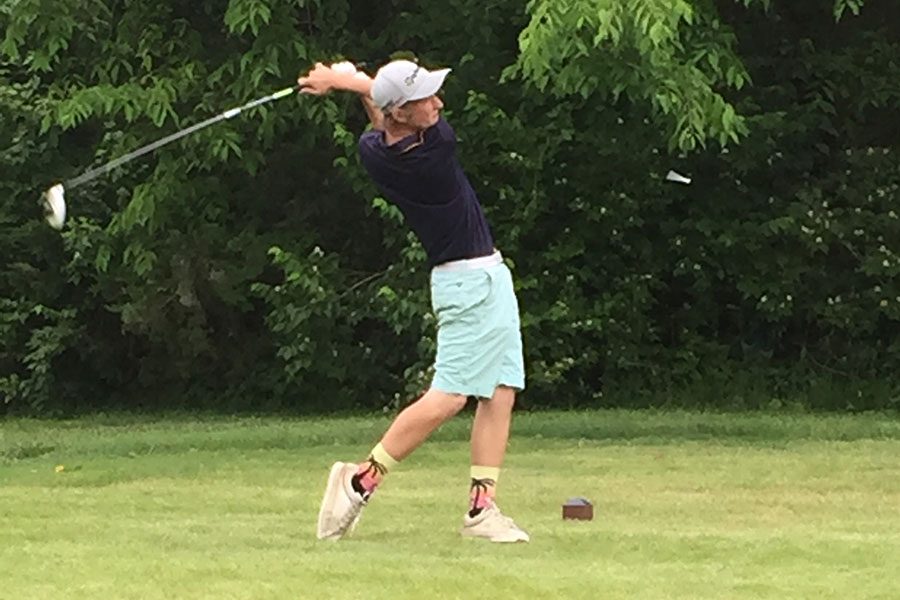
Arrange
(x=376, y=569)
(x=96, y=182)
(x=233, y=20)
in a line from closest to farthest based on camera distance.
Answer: (x=376, y=569) < (x=233, y=20) < (x=96, y=182)

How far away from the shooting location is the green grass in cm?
509

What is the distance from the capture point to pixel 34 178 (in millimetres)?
15258

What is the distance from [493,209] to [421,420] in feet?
25.7

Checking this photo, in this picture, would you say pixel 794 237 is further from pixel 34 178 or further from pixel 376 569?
pixel 376 569

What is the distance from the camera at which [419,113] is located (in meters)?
6.19

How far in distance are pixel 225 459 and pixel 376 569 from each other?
4.48 metres

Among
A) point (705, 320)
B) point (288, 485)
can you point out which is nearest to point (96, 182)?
point (705, 320)

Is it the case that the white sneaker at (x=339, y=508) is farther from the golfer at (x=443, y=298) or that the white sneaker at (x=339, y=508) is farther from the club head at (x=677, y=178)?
the club head at (x=677, y=178)

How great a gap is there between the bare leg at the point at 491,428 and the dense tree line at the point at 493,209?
21.1 feet

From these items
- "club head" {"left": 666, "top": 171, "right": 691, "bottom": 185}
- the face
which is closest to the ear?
the face

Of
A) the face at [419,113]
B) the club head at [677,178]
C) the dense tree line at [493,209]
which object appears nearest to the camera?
the face at [419,113]

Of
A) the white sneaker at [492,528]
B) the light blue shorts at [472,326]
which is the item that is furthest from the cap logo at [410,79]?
the white sneaker at [492,528]

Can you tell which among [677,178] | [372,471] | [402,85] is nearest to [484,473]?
[372,471]

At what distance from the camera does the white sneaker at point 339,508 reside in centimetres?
616
